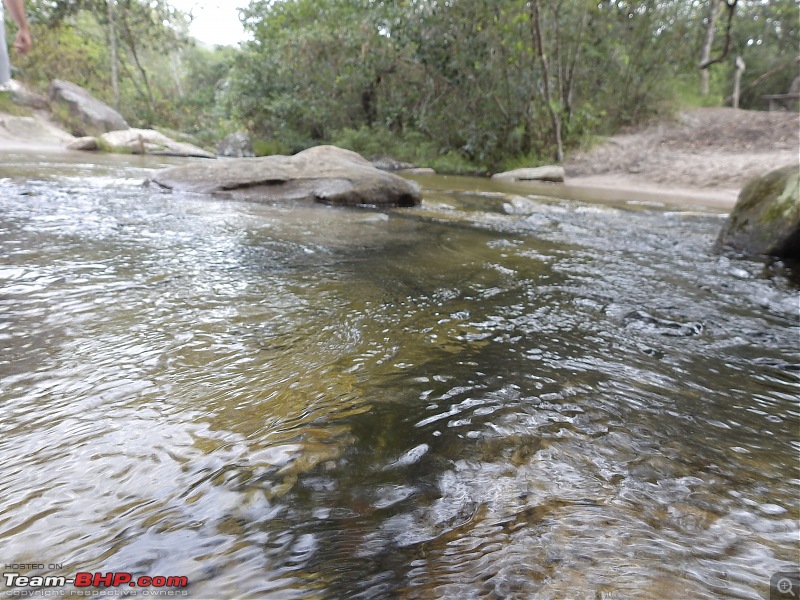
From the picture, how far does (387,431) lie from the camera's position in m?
1.29

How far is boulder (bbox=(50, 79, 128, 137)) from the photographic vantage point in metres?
17.0

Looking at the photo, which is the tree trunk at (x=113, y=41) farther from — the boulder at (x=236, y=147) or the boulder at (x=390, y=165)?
the boulder at (x=390, y=165)

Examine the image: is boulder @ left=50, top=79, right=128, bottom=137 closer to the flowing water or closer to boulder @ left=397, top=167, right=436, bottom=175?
boulder @ left=397, top=167, right=436, bottom=175

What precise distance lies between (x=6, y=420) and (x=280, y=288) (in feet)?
4.58

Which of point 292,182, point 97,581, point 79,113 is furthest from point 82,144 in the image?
point 97,581

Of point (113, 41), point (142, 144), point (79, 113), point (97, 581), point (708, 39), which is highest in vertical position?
point (113, 41)

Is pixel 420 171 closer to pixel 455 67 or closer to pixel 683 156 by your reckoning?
pixel 455 67

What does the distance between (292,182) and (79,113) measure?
1575 cm

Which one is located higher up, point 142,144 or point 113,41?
point 113,41

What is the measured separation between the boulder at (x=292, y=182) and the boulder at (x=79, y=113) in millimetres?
14134

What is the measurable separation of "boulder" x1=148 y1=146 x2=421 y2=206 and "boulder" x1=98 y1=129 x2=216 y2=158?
9968 mm

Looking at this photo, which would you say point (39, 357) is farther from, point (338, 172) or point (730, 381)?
point (338, 172)

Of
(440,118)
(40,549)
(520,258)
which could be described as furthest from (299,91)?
(40,549)

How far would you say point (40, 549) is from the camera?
2.83 ft
